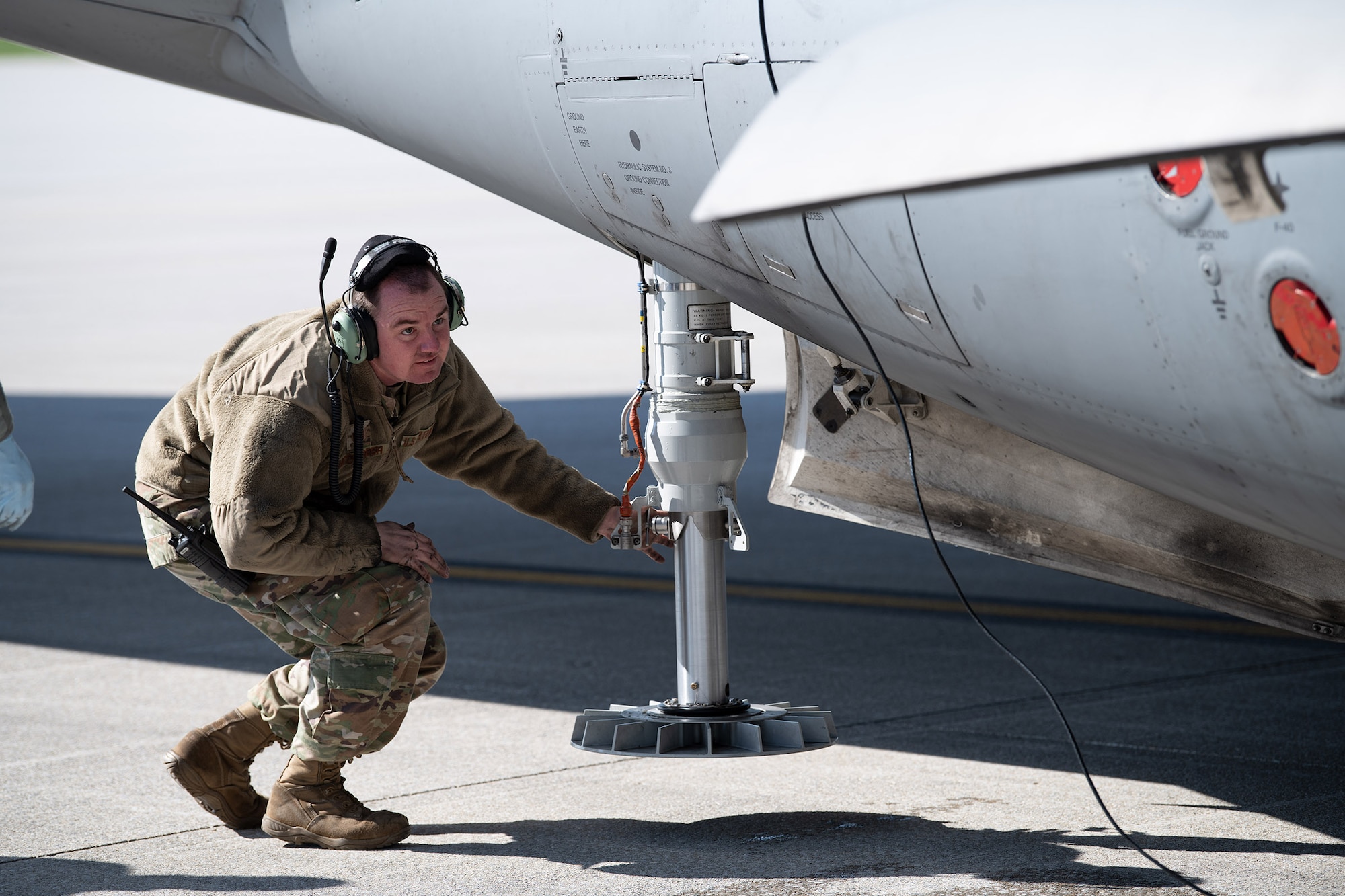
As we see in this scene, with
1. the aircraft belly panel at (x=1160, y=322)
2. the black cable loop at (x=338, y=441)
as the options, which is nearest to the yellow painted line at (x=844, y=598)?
the aircraft belly panel at (x=1160, y=322)

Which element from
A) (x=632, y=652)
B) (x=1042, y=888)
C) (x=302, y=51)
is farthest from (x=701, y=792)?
(x=302, y=51)

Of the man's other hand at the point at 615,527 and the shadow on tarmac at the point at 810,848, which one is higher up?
the man's other hand at the point at 615,527

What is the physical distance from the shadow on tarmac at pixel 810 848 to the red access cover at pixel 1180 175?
1.90 metres

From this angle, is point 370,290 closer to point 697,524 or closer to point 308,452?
point 308,452

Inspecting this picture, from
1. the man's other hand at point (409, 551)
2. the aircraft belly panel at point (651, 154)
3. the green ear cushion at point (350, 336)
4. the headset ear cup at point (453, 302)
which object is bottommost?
the man's other hand at point (409, 551)

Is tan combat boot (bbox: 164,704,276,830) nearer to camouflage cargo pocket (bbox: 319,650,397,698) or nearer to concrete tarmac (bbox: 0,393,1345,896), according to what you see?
concrete tarmac (bbox: 0,393,1345,896)

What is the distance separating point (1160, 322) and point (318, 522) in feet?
7.02

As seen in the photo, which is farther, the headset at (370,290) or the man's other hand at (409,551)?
the man's other hand at (409,551)

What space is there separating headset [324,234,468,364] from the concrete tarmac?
1.33m

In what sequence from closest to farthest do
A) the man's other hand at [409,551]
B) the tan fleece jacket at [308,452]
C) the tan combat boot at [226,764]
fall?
the tan fleece jacket at [308,452], the man's other hand at [409,551], the tan combat boot at [226,764]

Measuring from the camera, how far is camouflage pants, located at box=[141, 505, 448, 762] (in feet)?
14.0

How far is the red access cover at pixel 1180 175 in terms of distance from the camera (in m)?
2.84

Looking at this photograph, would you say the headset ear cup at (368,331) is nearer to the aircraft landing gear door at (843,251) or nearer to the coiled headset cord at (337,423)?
the coiled headset cord at (337,423)

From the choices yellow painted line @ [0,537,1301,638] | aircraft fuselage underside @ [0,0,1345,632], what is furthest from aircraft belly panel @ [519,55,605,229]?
yellow painted line @ [0,537,1301,638]
